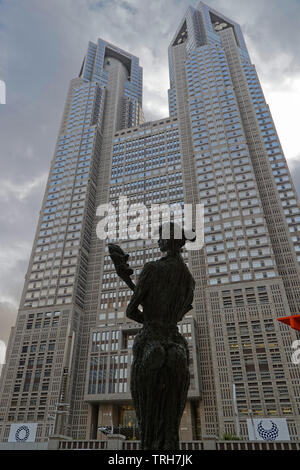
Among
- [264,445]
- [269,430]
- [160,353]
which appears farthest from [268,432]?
[160,353]

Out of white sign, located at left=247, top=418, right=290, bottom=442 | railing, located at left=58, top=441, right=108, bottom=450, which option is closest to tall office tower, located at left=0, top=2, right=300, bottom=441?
white sign, located at left=247, top=418, right=290, bottom=442

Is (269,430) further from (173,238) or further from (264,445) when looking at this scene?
(173,238)

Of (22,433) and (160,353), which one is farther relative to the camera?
(22,433)

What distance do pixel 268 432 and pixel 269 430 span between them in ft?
1.06

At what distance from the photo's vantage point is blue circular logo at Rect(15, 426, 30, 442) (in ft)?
171

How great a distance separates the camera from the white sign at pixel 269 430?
1699 inches

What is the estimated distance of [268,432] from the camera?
44.2 metres

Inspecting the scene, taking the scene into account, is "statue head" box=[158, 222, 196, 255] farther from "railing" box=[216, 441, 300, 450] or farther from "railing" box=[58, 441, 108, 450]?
"railing" box=[58, 441, 108, 450]

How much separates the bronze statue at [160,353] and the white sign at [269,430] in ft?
148

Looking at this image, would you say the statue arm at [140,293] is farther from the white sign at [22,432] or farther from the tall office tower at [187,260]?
the white sign at [22,432]

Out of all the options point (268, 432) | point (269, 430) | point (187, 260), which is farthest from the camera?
point (187, 260)

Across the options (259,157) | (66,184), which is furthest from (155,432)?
(66,184)

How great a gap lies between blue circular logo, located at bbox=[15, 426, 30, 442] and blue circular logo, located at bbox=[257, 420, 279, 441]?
36518 millimetres

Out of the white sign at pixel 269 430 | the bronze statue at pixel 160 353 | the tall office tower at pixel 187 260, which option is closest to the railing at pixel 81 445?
the bronze statue at pixel 160 353
